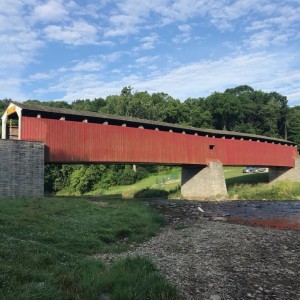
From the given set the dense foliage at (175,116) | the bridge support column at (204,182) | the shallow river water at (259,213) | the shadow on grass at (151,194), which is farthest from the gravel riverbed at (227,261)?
the dense foliage at (175,116)

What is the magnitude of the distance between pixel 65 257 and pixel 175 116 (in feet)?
232

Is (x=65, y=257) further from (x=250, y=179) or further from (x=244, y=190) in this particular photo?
(x=250, y=179)

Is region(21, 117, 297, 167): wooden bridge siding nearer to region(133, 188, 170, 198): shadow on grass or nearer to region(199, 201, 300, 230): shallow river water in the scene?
region(199, 201, 300, 230): shallow river water

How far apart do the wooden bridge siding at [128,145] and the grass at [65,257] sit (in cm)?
1003

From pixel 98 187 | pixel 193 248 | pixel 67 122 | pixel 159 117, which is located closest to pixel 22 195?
pixel 67 122

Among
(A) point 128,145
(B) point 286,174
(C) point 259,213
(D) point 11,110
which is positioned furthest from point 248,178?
(D) point 11,110

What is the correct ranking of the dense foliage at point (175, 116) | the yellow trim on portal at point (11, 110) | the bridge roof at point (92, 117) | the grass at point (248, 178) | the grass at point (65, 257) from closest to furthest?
the grass at point (65, 257) → the bridge roof at point (92, 117) → the yellow trim on portal at point (11, 110) → the grass at point (248, 178) → the dense foliage at point (175, 116)

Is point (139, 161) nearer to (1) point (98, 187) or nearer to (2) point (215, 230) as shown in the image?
(2) point (215, 230)

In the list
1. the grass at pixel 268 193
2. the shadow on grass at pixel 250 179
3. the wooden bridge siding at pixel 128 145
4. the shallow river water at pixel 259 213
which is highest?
the wooden bridge siding at pixel 128 145

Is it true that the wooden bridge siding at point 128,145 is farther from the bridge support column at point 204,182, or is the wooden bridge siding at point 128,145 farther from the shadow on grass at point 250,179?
the shadow on grass at point 250,179

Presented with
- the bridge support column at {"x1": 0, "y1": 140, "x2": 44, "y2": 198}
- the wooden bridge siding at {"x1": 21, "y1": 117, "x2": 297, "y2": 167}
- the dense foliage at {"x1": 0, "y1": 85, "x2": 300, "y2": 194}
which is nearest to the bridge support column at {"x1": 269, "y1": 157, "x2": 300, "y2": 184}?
the wooden bridge siding at {"x1": 21, "y1": 117, "x2": 297, "y2": 167}

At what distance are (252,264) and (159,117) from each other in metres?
64.7

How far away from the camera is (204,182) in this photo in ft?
120

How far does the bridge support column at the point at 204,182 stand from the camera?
35.7 m
